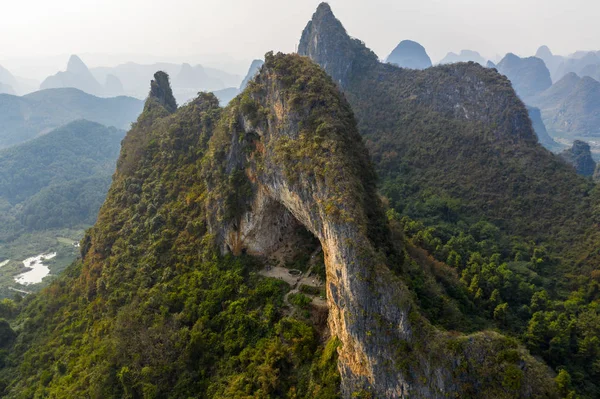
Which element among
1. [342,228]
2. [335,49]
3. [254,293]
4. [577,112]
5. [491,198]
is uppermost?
[577,112]

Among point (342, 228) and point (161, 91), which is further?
point (161, 91)

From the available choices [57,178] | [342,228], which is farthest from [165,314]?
[57,178]

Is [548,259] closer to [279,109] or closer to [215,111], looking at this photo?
[279,109]

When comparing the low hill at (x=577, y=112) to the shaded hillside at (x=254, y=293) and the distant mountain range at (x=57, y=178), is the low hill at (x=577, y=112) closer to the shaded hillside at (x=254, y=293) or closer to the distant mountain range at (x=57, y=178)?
the shaded hillside at (x=254, y=293)

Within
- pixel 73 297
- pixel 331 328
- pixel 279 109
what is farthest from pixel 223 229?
pixel 73 297

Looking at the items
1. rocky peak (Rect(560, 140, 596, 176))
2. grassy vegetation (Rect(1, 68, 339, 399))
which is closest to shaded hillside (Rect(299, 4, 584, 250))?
grassy vegetation (Rect(1, 68, 339, 399))

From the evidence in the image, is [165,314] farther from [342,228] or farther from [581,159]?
[581,159]

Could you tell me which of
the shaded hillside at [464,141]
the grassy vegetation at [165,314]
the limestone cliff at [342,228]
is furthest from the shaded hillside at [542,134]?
the grassy vegetation at [165,314]

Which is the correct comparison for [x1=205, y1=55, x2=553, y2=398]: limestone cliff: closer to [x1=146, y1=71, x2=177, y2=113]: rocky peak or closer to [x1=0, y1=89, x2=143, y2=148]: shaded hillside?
[x1=146, y1=71, x2=177, y2=113]: rocky peak
